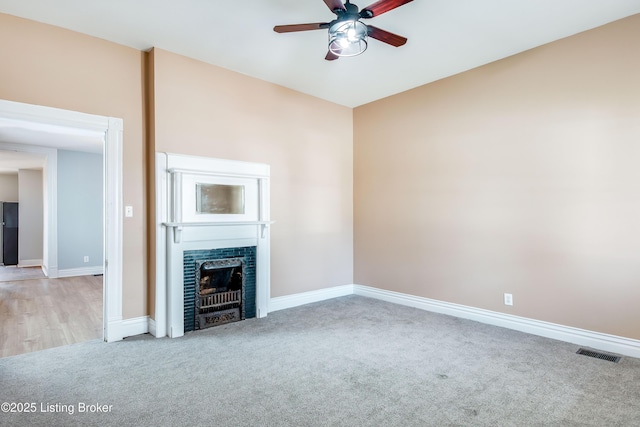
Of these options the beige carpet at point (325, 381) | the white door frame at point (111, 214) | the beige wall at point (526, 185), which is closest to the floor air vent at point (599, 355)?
the beige carpet at point (325, 381)

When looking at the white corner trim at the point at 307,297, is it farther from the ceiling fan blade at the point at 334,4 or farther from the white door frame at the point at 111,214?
the ceiling fan blade at the point at 334,4

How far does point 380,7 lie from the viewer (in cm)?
233

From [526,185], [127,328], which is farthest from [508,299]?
[127,328]

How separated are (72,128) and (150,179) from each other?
0.78 metres

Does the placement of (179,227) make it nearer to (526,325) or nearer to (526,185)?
(526,185)

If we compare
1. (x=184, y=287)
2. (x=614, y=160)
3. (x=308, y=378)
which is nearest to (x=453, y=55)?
(x=614, y=160)

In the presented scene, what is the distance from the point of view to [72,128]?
319 cm

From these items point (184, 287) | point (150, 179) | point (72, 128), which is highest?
point (72, 128)

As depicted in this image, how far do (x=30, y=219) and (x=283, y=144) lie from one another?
7.66 metres

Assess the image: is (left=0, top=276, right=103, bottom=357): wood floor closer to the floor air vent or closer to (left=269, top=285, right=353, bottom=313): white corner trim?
(left=269, top=285, right=353, bottom=313): white corner trim

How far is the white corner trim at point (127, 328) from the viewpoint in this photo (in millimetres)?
3314

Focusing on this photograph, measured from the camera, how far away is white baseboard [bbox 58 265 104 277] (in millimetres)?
6891

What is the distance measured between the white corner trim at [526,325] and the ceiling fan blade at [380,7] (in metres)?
3.20

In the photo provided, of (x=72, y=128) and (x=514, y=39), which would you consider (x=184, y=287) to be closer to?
(x=72, y=128)
